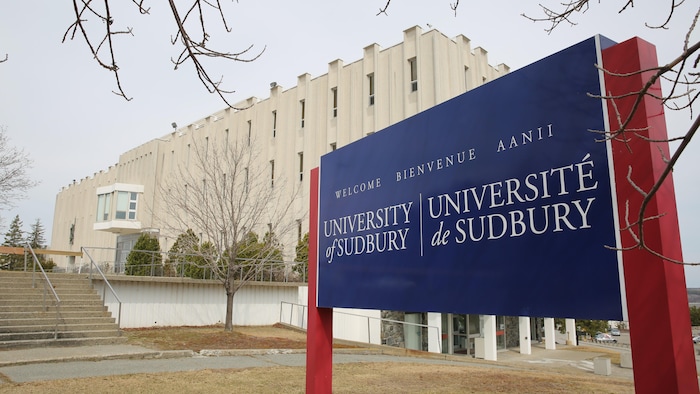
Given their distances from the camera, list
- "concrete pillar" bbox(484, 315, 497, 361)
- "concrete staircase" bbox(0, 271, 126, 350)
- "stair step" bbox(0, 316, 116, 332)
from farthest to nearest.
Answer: "concrete pillar" bbox(484, 315, 497, 361), "stair step" bbox(0, 316, 116, 332), "concrete staircase" bbox(0, 271, 126, 350)

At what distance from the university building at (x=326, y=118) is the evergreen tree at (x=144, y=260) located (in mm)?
960

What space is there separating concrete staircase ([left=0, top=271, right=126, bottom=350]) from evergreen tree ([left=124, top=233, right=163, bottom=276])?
5.24m

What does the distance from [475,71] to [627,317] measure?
2307 centimetres

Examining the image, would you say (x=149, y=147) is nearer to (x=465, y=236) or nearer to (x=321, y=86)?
(x=321, y=86)

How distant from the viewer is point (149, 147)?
136 feet

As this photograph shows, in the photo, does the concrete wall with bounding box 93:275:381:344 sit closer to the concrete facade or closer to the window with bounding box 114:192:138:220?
the concrete facade

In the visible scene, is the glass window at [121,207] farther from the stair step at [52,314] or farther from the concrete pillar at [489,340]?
the concrete pillar at [489,340]

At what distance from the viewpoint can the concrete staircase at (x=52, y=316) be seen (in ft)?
40.0

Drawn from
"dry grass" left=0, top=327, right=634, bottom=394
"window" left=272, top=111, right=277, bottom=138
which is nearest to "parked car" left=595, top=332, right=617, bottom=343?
"window" left=272, top=111, right=277, bottom=138

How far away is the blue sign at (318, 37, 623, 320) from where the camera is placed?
3494 millimetres

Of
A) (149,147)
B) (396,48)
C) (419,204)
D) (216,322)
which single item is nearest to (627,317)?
(419,204)

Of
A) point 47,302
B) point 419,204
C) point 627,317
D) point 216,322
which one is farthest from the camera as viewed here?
point 216,322

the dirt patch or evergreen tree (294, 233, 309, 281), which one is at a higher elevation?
evergreen tree (294, 233, 309, 281)

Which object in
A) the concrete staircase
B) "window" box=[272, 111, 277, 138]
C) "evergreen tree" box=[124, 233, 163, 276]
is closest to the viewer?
the concrete staircase
